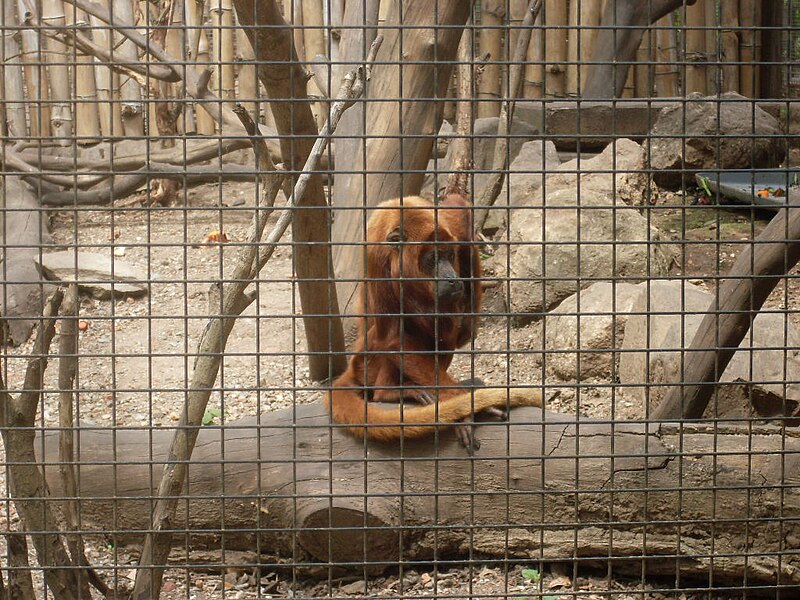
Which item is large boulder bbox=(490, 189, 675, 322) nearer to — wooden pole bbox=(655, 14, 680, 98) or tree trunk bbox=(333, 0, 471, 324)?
tree trunk bbox=(333, 0, 471, 324)

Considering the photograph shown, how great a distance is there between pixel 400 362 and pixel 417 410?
0.60 m

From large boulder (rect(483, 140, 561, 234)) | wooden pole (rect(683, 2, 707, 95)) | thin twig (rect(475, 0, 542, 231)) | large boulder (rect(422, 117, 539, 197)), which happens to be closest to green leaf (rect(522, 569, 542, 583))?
thin twig (rect(475, 0, 542, 231))

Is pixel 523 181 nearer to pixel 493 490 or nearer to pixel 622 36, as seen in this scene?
pixel 622 36

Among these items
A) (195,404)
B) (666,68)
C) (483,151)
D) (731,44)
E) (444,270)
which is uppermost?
(731,44)

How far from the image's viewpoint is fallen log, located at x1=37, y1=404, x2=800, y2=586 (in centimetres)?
398

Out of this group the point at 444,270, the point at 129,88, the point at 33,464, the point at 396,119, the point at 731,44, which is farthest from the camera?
the point at 731,44

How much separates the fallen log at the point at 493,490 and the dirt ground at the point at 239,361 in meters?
0.14

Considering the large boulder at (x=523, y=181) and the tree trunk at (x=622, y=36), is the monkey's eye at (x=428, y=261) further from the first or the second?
the tree trunk at (x=622, y=36)

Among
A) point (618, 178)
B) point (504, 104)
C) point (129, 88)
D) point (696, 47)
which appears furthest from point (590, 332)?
point (129, 88)

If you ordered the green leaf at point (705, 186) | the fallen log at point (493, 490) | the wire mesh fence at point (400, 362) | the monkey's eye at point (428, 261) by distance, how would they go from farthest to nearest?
the green leaf at point (705, 186) < the monkey's eye at point (428, 261) < the fallen log at point (493, 490) < the wire mesh fence at point (400, 362)

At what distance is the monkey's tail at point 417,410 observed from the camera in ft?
13.5

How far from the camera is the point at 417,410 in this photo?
413 centimetres

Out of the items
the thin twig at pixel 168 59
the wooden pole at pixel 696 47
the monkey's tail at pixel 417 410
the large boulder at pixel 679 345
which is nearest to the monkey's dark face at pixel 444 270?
the monkey's tail at pixel 417 410

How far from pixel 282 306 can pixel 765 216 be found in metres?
4.04
